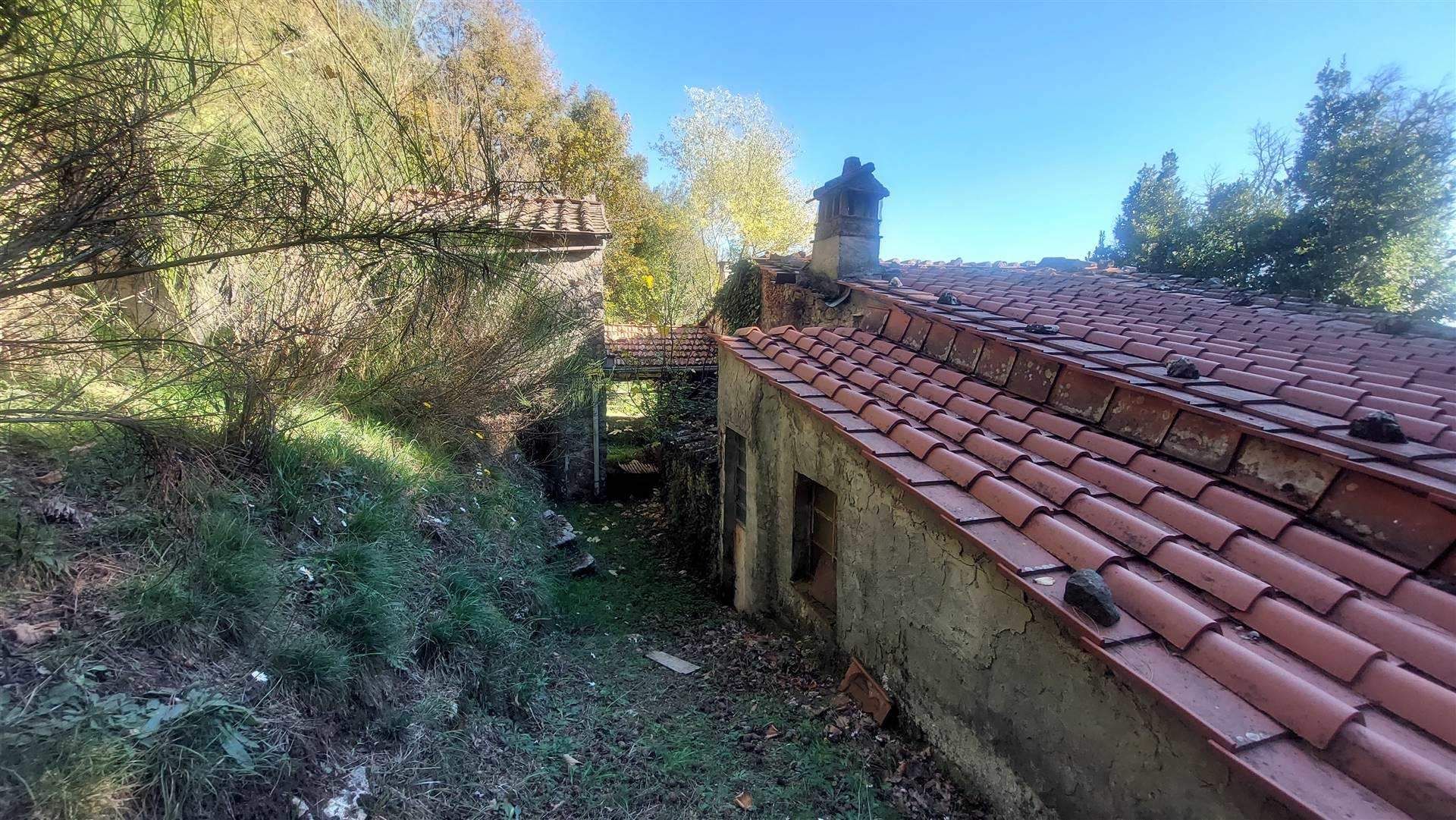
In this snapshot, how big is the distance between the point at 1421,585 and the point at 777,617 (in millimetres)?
4408

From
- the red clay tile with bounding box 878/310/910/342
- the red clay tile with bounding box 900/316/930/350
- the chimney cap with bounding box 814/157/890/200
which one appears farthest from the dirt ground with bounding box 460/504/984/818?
the chimney cap with bounding box 814/157/890/200

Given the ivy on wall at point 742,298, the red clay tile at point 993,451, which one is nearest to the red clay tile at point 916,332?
the red clay tile at point 993,451

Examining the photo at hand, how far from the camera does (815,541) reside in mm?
5285

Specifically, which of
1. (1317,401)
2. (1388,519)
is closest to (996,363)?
(1317,401)

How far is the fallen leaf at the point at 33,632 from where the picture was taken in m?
2.44

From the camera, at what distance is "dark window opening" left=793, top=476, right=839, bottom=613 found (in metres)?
4.97

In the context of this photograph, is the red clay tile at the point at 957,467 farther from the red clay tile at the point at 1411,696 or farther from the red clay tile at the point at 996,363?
the red clay tile at the point at 1411,696

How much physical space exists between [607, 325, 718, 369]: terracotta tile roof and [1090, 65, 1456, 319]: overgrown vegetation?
43.5 ft

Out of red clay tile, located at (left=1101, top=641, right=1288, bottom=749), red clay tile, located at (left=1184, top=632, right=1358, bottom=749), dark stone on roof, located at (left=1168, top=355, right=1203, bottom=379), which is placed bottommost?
red clay tile, located at (left=1101, top=641, right=1288, bottom=749)

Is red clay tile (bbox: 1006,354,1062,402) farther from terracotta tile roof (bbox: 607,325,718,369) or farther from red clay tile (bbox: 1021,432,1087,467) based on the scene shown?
terracotta tile roof (bbox: 607,325,718,369)

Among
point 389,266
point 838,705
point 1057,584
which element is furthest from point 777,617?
point 389,266

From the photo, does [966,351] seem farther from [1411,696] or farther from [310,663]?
[310,663]

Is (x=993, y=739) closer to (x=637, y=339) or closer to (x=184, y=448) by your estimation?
(x=184, y=448)

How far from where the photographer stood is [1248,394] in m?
3.05
